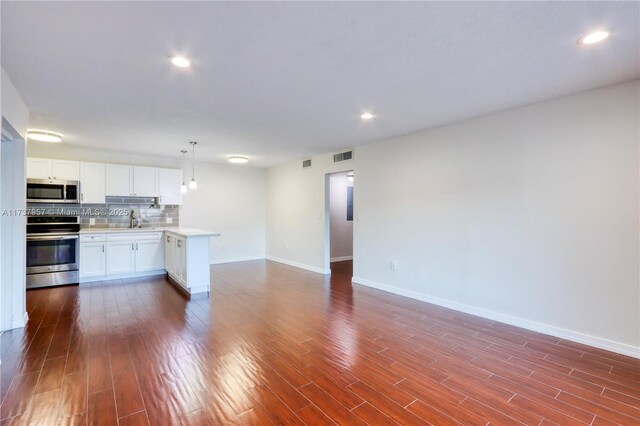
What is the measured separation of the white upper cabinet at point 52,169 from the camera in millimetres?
5023


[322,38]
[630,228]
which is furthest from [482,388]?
[322,38]

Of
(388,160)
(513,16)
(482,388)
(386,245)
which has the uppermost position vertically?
(513,16)

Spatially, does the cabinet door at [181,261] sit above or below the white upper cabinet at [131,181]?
below

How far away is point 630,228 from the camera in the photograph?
274 cm

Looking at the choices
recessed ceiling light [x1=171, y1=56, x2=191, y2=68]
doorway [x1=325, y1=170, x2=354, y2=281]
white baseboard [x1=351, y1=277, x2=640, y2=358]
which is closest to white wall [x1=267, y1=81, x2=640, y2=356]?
white baseboard [x1=351, y1=277, x2=640, y2=358]

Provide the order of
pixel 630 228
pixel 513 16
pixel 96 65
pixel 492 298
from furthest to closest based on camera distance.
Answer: pixel 492 298 → pixel 630 228 → pixel 96 65 → pixel 513 16

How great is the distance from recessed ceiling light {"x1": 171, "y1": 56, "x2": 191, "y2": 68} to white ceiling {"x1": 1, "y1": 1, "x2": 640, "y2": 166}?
0.21ft

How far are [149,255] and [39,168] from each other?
2257mm

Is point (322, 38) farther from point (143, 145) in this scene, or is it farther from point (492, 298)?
point (143, 145)

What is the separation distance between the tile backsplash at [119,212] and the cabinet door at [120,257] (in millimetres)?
758

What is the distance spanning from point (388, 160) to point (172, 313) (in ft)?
12.5

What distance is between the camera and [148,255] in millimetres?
5781

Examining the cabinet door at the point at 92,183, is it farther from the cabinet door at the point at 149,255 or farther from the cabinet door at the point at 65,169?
the cabinet door at the point at 149,255

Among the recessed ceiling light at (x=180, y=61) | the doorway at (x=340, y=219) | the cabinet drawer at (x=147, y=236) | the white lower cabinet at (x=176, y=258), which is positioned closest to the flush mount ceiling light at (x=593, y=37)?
the recessed ceiling light at (x=180, y=61)
